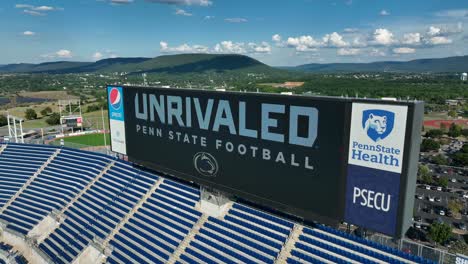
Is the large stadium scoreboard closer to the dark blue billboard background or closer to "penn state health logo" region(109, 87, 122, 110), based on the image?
the dark blue billboard background

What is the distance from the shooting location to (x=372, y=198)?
13.1 meters

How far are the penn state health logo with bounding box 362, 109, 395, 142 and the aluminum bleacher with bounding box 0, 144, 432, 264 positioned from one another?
748 centimetres

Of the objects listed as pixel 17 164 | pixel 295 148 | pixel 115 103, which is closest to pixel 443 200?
pixel 295 148

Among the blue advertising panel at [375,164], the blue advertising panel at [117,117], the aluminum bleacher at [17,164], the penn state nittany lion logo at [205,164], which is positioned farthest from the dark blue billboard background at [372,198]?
the aluminum bleacher at [17,164]

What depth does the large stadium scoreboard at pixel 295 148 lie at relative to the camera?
40.4 feet

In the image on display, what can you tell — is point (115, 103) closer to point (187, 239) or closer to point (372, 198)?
point (187, 239)

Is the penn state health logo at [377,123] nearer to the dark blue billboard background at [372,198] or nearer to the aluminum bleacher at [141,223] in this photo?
the dark blue billboard background at [372,198]

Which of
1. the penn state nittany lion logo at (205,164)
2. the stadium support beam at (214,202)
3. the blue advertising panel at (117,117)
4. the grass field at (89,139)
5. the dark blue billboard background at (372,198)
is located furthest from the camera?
the grass field at (89,139)

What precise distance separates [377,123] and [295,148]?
400 centimetres

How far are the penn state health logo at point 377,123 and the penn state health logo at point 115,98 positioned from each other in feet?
57.5

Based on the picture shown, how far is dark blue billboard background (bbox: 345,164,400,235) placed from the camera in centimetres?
1251

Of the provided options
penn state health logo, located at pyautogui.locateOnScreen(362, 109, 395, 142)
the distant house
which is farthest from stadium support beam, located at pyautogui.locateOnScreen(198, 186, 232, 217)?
the distant house

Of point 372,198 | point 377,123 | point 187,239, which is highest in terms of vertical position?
point 377,123

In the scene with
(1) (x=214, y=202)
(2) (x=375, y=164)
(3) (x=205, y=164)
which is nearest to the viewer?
(2) (x=375, y=164)
